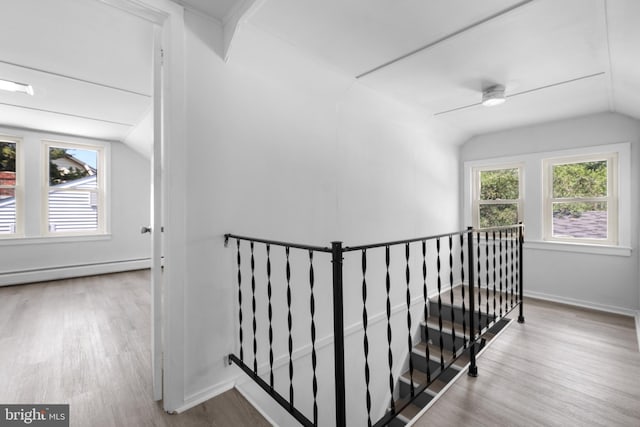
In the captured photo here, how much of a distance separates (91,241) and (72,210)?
587mm

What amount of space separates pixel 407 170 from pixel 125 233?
499 centimetres

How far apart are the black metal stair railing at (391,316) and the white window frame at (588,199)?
76 cm

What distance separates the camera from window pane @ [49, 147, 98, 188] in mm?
4543

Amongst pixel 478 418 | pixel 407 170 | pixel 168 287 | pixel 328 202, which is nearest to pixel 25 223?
pixel 168 287

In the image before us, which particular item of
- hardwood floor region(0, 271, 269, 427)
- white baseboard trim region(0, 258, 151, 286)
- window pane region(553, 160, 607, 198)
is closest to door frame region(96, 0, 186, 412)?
hardwood floor region(0, 271, 269, 427)

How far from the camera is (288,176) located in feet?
7.29

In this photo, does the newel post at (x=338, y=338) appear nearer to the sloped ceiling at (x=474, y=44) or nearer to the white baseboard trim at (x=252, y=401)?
the white baseboard trim at (x=252, y=401)

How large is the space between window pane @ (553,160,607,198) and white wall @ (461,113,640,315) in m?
0.22

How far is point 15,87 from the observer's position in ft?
9.11

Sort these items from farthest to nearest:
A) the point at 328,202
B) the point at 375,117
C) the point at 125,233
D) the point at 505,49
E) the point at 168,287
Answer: the point at 125,233
the point at 375,117
the point at 328,202
the point at 505,49
the point at 168,287

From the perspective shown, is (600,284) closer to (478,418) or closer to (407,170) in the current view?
(407,170)

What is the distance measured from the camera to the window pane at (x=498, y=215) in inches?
161

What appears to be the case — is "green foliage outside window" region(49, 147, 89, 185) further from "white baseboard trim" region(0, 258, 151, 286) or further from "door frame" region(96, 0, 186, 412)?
"door frame" region(96, 0, 186, 412)

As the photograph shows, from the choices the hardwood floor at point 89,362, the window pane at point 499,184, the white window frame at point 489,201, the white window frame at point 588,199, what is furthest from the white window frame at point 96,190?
the white window frame at point 588,199
